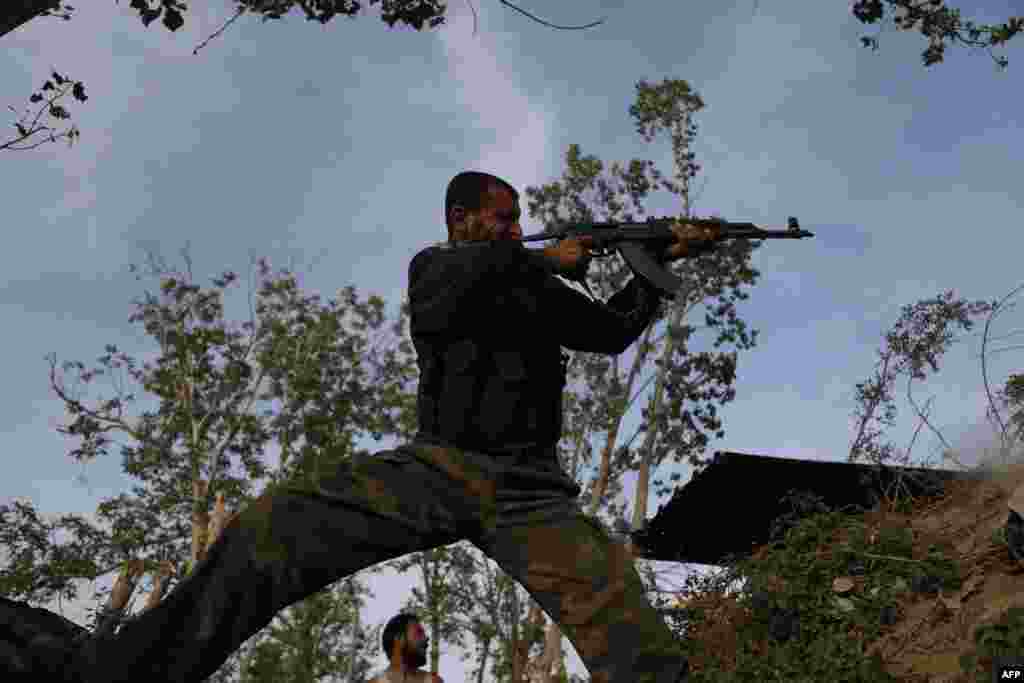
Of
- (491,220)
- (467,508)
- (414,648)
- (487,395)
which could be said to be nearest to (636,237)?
(491,220)

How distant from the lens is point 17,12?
422cm

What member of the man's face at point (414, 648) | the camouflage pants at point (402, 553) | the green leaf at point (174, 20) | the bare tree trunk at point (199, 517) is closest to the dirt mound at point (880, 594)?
the man's face at point (414, 648)

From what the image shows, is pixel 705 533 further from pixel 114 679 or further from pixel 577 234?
pixel 114 679

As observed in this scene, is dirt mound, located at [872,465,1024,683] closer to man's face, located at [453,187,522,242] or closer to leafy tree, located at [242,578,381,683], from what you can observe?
man's face, located at [453,187,522,242]

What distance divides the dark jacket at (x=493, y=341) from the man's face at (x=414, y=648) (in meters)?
4.54

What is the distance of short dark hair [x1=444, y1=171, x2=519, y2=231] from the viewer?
3.84 m

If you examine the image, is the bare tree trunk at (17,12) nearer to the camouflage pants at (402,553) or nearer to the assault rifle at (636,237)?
the assault rifle at (636,237)

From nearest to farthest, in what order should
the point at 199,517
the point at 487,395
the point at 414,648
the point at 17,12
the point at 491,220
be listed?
the point at 487,395 < the point at 491,220 < the point at 17,12 < the point at 414,648 < the point at 199,517

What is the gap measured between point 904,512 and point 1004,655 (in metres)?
2.45

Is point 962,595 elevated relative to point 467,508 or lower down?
elevated

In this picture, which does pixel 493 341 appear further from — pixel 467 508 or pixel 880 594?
pixel 880 594

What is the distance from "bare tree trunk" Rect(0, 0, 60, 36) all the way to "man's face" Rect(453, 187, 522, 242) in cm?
199

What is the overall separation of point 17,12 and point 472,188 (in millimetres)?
2063

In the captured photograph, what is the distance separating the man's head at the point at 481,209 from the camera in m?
3.81
